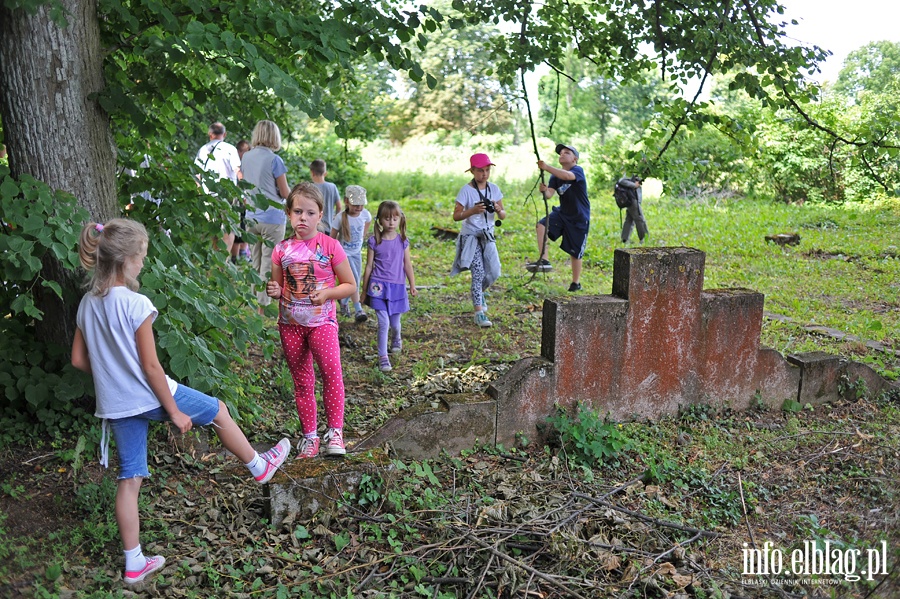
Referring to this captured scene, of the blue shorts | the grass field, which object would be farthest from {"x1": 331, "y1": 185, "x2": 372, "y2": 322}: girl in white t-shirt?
the blue shorts

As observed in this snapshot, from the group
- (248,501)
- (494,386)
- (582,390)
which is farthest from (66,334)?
(582,390)

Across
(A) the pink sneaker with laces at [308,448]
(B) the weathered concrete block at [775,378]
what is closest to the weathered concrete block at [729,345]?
(B) the weathered concrete block at [775,378]

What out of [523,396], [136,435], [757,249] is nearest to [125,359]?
[136,435]

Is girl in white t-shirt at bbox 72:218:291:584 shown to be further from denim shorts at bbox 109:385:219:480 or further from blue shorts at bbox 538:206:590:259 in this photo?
blue shorts at bbox 538:206:590:259

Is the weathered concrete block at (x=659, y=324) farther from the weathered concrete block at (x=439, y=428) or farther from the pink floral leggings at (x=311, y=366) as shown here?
the pink floral leggings at (x=311, y=366)

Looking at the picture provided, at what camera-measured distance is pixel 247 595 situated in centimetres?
346

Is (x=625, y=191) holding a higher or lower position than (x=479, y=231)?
higher

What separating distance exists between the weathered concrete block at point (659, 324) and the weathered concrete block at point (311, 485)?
7.24ft

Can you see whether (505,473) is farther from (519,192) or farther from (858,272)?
(519,192)

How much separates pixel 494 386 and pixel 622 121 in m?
32.3

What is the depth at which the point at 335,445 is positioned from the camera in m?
4.39

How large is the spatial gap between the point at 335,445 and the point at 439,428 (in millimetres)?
850

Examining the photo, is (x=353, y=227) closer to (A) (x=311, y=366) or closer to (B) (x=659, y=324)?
(A) (x=311, y=366)

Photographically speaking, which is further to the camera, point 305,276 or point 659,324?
point 659,324
